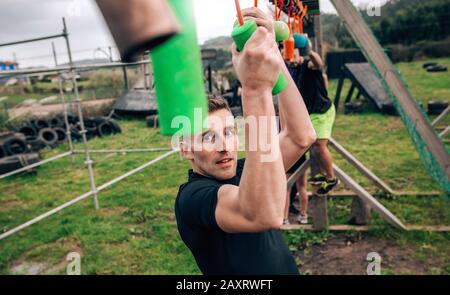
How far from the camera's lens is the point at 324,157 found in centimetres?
412

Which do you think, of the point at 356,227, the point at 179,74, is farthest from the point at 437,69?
the point at 179,74

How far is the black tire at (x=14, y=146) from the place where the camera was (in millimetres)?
9141

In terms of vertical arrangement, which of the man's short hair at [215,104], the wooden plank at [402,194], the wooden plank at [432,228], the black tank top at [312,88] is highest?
the man's short hair at [215,104]

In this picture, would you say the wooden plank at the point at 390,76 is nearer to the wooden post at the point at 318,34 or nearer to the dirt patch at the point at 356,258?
the wooden post at the point at 318,34

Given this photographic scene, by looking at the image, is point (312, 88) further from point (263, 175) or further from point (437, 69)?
point (437, 69)

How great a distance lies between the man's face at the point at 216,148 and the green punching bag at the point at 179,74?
868 mm

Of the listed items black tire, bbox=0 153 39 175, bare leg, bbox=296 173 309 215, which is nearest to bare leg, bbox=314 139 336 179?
bare leg, bbox=296 173 309 215

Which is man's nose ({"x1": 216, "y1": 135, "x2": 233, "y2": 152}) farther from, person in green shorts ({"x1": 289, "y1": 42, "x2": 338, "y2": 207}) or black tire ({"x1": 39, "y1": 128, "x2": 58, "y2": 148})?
black tire ({"x1": 39, "y1": 128, "x2": 58, "y2": 148})

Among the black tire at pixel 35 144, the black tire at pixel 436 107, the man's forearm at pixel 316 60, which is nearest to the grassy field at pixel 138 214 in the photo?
the black tire at pixel 35 144

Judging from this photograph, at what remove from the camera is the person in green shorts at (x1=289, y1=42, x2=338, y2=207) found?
4105 millimetres

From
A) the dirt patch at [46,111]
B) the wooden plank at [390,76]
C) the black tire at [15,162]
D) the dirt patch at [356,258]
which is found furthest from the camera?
the dirt patch at [46,111]

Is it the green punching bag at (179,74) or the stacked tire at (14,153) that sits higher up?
the green punching bag at (179,74)
